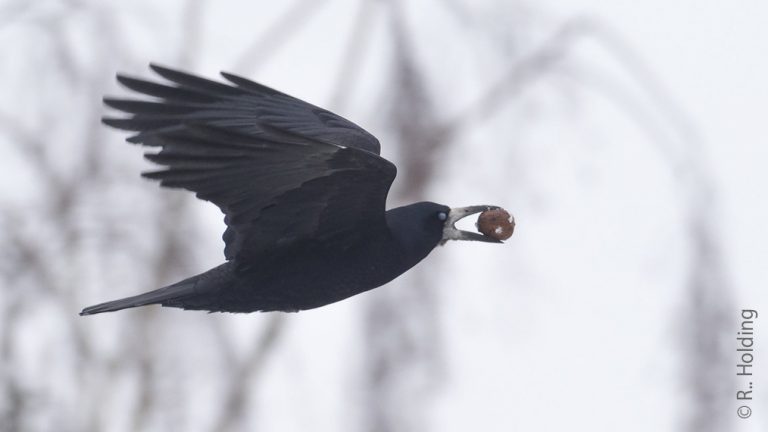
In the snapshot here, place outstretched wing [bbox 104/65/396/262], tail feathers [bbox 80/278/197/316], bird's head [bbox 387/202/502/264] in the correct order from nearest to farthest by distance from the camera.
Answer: outstretched wing [bbox 104/65/396/262]
tail feathers [bbox 80/278/197/316]
bird's head [bbox 387/202/502/264]

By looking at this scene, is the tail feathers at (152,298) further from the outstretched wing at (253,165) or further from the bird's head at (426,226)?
the bird's head at (426,226)

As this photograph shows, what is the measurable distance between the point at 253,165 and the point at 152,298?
0.63 meters

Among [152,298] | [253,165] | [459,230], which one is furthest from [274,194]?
[459,230]

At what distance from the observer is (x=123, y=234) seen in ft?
28.2

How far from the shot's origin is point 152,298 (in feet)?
21.1

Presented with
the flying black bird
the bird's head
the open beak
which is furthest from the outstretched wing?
the open beak

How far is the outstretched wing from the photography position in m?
6.13

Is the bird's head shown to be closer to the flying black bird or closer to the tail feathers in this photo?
the flying black bird

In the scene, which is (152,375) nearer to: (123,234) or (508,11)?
(123,234)

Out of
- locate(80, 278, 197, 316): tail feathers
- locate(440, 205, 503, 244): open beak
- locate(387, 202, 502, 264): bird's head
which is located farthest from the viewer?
locate(440, 205, 503, 244): open beak

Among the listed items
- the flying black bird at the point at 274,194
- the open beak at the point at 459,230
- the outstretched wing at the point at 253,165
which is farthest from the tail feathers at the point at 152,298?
the open beak at the point at 459,230

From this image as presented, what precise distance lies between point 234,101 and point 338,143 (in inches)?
15.7

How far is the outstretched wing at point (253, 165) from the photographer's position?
6133 millimetres

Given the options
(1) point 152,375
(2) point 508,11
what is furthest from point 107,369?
(2) point 508,11
